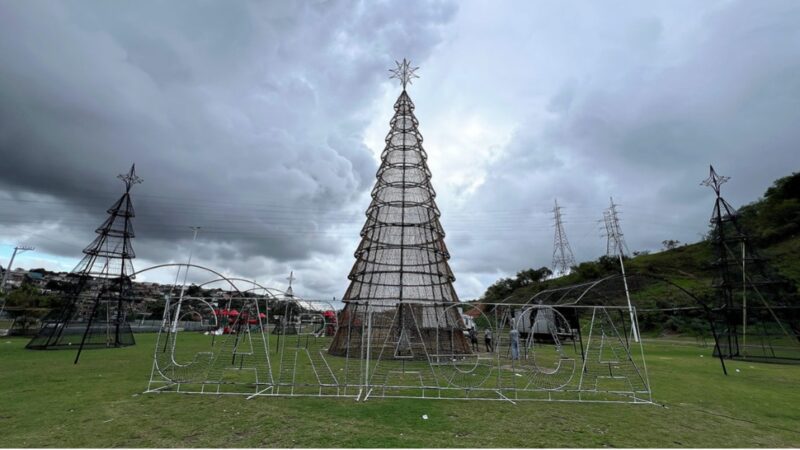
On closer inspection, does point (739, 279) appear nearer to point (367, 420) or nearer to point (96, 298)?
point (367, 420)

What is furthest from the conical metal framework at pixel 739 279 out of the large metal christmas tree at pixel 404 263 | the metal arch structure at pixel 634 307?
the large metal christmas tree at pixel 404 263

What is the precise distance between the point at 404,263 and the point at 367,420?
13.4 meters

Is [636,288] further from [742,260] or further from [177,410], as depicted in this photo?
[177,410]

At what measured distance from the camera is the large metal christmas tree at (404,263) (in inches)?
766

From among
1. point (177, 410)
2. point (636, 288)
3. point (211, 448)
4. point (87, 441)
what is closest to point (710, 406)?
point (211, 448)

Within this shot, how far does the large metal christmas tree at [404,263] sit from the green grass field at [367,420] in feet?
32.0

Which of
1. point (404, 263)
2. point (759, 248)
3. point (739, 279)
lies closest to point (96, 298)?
point (404, 263)

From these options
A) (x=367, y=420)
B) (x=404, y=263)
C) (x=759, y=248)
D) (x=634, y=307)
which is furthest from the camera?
(x=759, y=248)

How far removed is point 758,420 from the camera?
8.37 meters

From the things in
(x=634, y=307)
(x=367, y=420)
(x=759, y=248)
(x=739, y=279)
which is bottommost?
(x=367, y=420)

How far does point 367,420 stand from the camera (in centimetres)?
772

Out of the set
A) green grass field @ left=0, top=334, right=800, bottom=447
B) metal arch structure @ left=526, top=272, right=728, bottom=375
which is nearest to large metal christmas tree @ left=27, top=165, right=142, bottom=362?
green grass field @ left=0, top=334, right=800, bottom=447

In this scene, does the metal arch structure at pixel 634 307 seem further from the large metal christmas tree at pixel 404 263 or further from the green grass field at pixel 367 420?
the large metal christmas tree at pixel 404 263

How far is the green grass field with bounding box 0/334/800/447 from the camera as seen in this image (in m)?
6.54
